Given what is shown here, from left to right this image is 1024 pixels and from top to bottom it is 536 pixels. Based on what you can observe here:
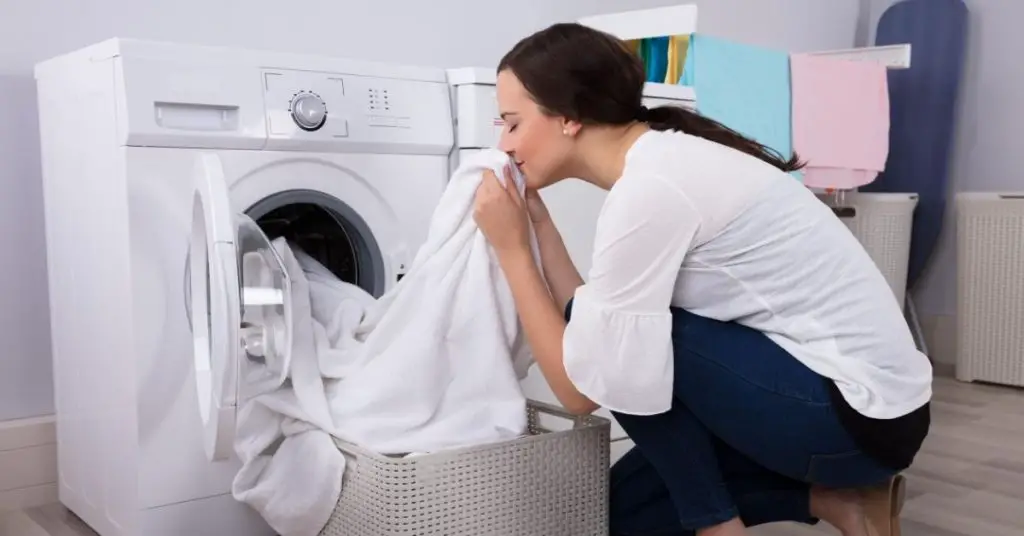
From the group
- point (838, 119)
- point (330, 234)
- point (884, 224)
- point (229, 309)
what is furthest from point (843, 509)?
point (884, 224)

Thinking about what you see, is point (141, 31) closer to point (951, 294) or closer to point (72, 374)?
point (72, 374)

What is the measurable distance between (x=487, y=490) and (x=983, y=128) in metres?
2.73

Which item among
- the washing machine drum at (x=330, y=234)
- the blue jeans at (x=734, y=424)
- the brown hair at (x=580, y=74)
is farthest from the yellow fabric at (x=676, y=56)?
the blue jeans at (x=734, y=424)

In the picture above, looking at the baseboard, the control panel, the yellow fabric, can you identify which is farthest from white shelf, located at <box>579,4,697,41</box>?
the baseboard

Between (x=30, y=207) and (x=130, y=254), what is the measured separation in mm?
534

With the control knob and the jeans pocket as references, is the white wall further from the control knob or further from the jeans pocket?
the control knob

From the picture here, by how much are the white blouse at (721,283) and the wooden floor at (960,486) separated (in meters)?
0.62

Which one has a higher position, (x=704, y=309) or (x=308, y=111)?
(x=308, y=111)

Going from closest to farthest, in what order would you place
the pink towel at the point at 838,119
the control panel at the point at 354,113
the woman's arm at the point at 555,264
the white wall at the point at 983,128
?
the woman's arm at the point at 555,264, the control panel at the point at 354,113, the pink towel at the point at 838,119, the white wall at the point at 983,128

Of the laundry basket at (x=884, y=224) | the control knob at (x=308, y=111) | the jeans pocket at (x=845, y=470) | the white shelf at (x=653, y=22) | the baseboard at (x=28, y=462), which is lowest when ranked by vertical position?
the baseboard at (x=28, y=462)

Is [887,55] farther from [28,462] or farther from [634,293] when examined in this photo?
[28,462]

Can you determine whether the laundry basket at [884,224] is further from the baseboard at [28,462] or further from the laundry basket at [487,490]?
the baseboard at [28,462]

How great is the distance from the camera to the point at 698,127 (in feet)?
4.27

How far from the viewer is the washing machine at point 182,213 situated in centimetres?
146
